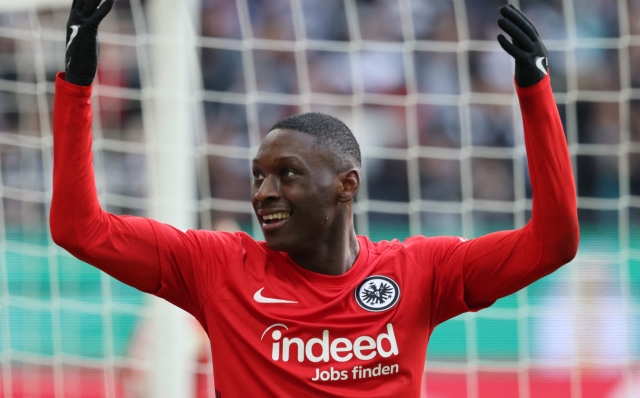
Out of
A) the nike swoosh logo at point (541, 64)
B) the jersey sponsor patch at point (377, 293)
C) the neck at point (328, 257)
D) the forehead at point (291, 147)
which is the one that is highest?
the nike swoosh logo at point (541, 64)

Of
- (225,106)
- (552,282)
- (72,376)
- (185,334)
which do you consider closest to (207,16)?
(225,106)

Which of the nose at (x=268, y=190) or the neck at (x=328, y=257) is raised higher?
the nose at (x=268, y=190)

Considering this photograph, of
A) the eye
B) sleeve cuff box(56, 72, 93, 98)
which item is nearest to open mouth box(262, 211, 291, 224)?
the eye

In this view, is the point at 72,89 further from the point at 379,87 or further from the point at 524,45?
the point at 379,87

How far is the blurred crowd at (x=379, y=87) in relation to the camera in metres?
4.91

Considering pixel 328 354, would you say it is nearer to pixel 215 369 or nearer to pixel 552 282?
pixel 215 369

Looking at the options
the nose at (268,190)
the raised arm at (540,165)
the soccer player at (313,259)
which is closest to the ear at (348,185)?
the soccer player at (313,259)

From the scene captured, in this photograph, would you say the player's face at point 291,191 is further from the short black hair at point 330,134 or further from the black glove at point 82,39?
the black glove at point 82,39

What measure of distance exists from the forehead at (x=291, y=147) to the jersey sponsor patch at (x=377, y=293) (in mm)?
374

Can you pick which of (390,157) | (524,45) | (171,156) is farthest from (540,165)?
(390,157)

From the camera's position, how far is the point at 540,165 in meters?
2.08

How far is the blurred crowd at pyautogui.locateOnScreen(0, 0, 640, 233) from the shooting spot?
16.1ft

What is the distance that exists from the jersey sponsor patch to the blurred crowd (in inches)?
93.8

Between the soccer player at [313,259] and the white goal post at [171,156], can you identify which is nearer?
the soccer player at [313,259]
